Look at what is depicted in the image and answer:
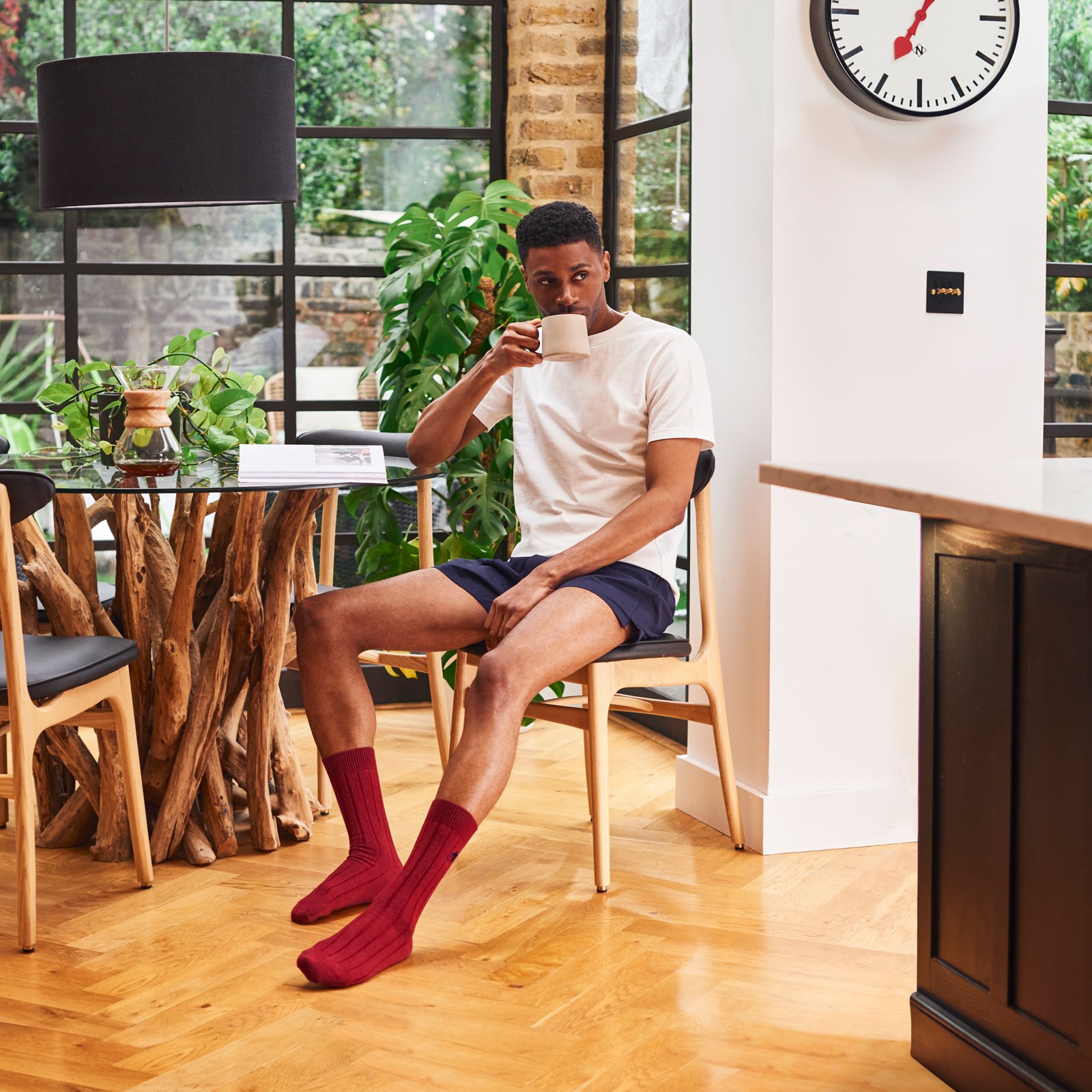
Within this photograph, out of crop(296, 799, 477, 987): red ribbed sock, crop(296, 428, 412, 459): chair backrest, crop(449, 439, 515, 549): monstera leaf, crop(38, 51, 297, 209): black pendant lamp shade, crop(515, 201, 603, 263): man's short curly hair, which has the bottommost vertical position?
crop(296, 799, 477, 987): red ribbed sock

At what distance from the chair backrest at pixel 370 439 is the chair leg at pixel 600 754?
0.99 metres

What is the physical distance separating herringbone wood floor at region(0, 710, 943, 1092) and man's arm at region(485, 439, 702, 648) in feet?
1.93

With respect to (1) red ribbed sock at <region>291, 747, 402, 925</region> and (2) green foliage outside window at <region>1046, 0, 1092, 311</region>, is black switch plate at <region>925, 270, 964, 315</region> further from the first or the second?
(1) red ribbed sock at <region>291, 747, 402, 925</region>

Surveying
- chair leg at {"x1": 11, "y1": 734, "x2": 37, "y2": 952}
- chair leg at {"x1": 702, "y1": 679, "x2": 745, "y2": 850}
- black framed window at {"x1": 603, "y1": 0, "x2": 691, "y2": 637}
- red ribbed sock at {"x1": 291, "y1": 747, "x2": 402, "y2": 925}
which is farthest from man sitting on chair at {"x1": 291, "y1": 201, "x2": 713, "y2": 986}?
black framed window at {"x1": 603, "y1": 0, "x2": 691, "y2": 637}

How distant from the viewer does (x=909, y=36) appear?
2.82 meters

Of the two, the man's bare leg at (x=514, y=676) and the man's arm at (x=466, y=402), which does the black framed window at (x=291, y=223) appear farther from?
the man's bare leg at (x=514, y=676)

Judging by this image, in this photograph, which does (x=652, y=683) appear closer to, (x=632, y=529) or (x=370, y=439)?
(x=632, y=529)

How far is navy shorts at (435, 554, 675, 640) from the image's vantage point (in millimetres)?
2613

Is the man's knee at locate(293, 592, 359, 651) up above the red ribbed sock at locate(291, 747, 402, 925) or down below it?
above

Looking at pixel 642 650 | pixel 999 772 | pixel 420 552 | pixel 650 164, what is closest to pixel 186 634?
pixel 420 552

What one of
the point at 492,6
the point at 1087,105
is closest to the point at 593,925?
the point at 1087,105

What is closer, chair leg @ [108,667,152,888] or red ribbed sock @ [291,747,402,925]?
red ribbed sock @ [291,747,402,925]

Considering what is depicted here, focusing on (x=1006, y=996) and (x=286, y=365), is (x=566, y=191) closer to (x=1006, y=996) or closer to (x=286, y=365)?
(x=286, y=365)

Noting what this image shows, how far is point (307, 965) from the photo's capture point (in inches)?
86.5
